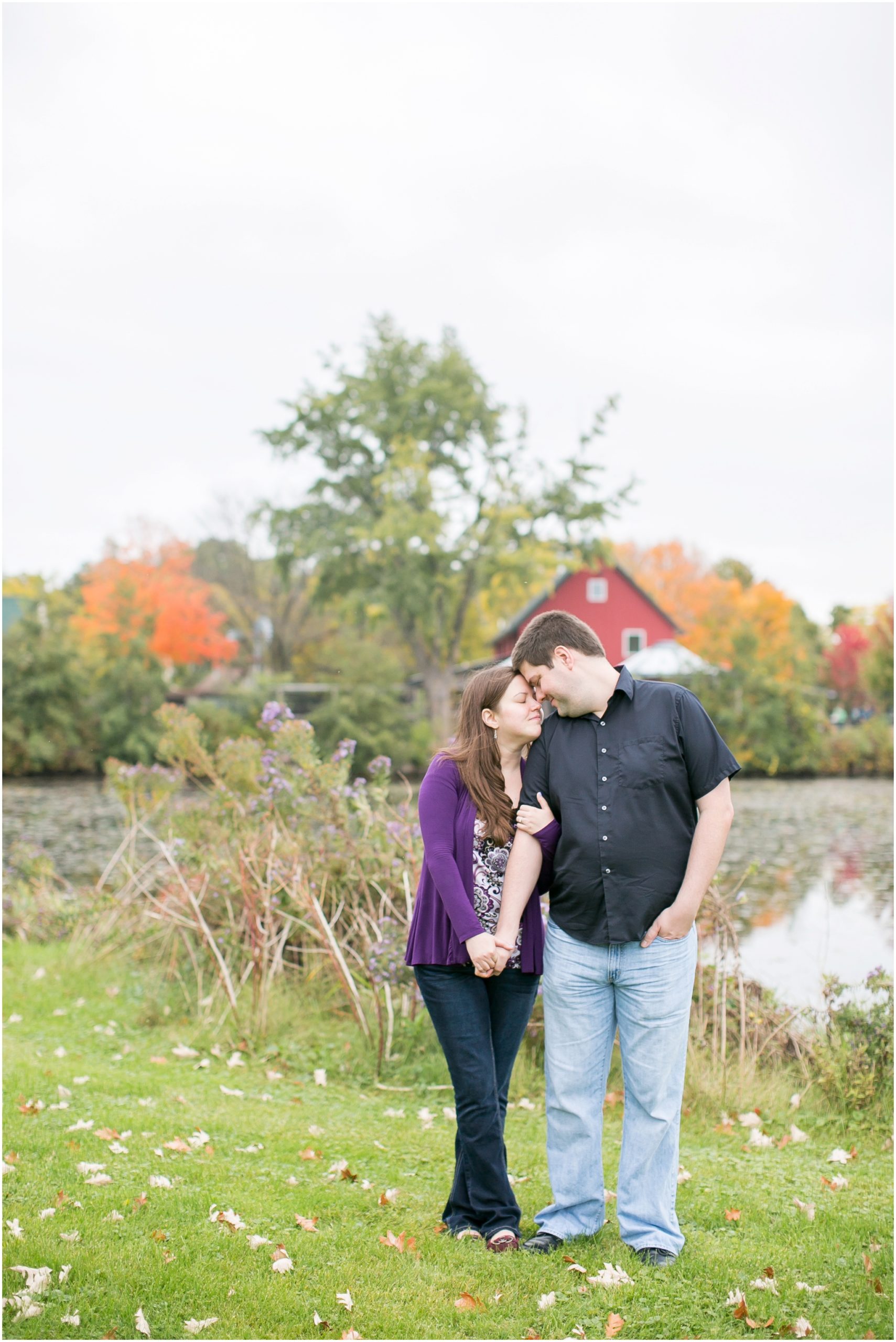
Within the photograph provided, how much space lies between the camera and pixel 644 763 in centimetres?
350

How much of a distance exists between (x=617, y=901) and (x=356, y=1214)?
158cm

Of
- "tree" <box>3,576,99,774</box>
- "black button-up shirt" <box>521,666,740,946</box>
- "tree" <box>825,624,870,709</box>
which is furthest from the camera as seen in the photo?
"tree" <box>825,624,870,709</box>

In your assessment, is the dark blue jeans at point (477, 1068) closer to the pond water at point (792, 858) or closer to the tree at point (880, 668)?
the pond water at point (792, 858)

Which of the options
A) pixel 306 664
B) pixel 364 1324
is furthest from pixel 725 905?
pixel 306 664

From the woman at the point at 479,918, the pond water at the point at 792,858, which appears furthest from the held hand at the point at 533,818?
the pond water at the point at 792,858

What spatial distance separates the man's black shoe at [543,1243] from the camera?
11.7ft

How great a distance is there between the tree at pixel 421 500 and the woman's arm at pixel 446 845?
30472mm

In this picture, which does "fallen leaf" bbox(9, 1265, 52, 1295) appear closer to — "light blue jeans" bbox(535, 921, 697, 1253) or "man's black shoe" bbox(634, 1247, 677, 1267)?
"light blue jeans" bbox(535, 921, 697, 1253)

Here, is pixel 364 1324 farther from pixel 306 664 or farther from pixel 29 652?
pixel 306 664

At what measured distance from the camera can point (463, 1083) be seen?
3607 millimetres

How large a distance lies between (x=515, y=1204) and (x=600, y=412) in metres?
35.6

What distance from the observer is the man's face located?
11.7 ft

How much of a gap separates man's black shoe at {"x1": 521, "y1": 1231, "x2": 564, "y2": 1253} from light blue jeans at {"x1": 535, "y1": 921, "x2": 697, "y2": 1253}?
2 cm

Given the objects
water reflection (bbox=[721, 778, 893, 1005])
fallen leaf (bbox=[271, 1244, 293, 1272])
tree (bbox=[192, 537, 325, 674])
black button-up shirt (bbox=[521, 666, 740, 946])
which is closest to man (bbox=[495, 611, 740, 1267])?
black button-up shirt (bbox=[521, 666, 740, 946])
